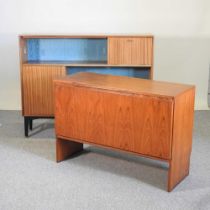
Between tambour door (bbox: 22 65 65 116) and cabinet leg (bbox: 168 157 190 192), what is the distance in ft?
4.83

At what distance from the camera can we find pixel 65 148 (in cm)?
388

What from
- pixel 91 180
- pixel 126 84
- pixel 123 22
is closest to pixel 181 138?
pixel 126 84

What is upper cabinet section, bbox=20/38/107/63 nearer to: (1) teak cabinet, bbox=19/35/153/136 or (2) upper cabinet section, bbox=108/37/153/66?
(1) teak cabinet, bbox=19/35/153/136

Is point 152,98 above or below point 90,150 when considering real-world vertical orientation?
above

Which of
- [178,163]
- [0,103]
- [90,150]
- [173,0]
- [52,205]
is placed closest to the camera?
[52,205]

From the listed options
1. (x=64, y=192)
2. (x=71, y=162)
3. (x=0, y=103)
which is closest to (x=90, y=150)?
(x=71, y=162)

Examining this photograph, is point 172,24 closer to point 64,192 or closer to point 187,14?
point 187,14

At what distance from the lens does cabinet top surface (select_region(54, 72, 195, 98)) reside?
3287 mm

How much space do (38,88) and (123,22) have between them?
1287 millimetres

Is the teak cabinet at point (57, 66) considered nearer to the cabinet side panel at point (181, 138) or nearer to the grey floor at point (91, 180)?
the grey floor at point (91, 180)

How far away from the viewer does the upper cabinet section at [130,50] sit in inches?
171

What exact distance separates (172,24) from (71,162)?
2.06 m

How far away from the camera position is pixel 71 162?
383 centimetres

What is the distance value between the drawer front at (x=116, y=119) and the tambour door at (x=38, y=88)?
2.22 feet
